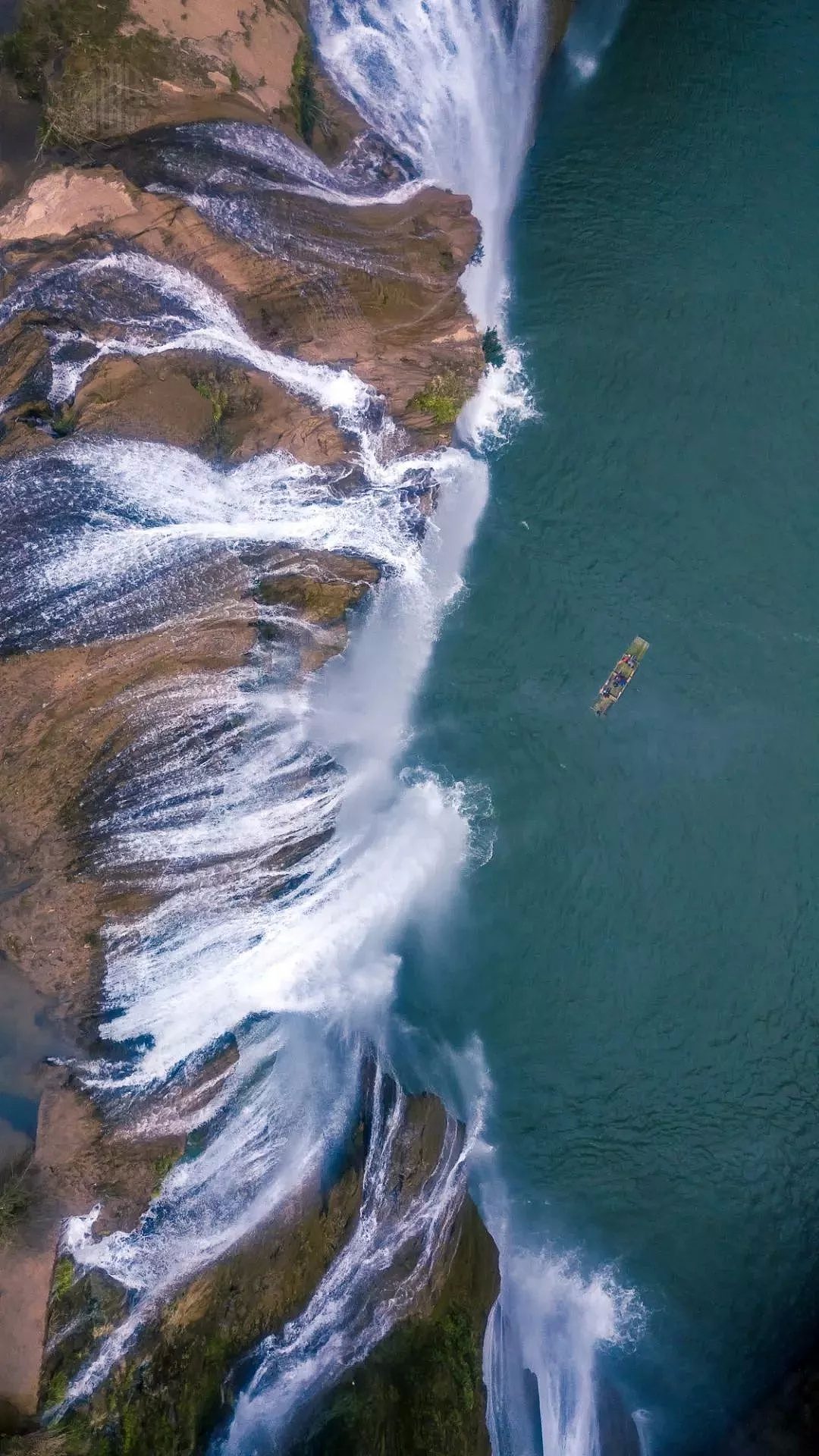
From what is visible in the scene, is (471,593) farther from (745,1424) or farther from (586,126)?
(745,1424)

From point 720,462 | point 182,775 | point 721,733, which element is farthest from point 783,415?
point 182,775

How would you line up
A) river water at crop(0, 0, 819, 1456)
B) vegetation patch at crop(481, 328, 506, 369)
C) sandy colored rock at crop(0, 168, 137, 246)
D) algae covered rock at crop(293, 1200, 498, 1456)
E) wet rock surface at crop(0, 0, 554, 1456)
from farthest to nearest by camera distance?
river water at crop(0, 0, 819, 1456) < vegetation patch at crop(481, 328, 506, 369) < algae covered rock at crop(293, 1200, 498, 1456) < wet rock surface at crop(0, 0, 554, 1456) < sandy colored rock at crop(0, 168, 137, 246)

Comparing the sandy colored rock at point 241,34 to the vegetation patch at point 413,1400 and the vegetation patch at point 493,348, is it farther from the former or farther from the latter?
the vegetation patch at point 413,1400

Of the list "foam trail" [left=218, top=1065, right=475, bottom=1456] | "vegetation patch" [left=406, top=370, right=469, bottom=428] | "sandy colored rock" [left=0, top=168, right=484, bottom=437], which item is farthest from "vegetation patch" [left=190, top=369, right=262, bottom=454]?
"foam trail" [left=218, top=1065, right=475, bottom=1456]

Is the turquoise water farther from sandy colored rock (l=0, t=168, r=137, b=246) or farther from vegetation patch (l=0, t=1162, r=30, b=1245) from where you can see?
sandy colored rock (l=0, t=168, r=137, b=246)

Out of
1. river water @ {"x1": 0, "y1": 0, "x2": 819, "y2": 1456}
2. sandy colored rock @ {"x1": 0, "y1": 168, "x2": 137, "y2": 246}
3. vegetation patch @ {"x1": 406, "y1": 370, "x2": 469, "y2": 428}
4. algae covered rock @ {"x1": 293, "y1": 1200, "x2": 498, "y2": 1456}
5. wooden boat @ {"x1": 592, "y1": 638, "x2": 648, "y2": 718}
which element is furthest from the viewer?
wooden boat @ {"x1": 592, "y1": 638, "x2": 648, "y2": 718}

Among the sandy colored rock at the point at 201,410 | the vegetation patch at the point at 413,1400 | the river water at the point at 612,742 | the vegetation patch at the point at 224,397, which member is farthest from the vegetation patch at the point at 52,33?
the vegetation patch at the point at 413,1400
